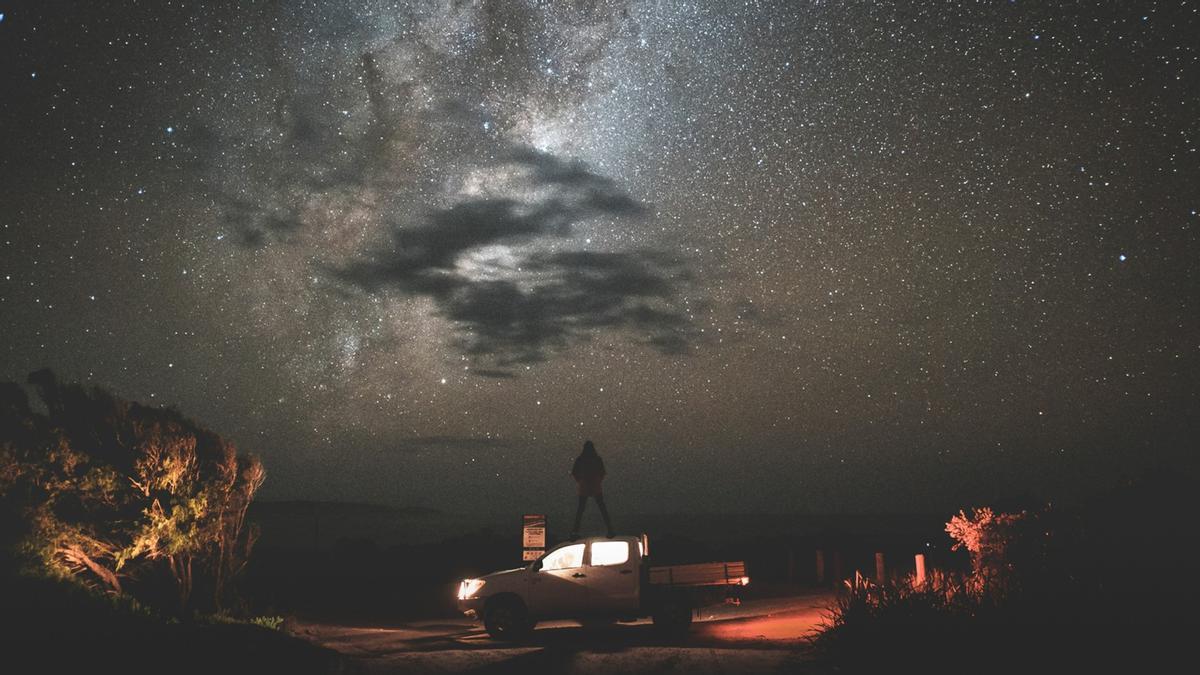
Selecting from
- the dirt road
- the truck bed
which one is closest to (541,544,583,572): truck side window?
the dirt road

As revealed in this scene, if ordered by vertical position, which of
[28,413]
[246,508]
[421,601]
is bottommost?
[421,601]

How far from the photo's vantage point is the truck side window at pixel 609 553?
13289 millimetres

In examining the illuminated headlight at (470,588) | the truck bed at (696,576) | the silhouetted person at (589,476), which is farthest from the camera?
the silhouetted person at (589,476)

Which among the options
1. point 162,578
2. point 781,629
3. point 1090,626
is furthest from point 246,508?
point 1090,626

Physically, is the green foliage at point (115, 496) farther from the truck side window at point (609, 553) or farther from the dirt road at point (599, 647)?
the truck side window at point (609, 553)

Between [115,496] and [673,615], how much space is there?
1119cm

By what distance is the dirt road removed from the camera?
34.1ft

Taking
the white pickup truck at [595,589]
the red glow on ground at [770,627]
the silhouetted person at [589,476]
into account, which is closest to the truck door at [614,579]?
the white pickup truck at [595,589]

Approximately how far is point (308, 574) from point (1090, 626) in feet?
87.6

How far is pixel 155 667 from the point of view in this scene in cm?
890

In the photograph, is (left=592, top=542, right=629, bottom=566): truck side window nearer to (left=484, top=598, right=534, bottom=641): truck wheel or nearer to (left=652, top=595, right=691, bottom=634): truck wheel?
(left=652, top=595, right=691, bottom=634): truck wheel

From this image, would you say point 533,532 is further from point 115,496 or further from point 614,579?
point 115,496

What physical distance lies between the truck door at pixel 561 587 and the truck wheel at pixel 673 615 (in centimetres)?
129

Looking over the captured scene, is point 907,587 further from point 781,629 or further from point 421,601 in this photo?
point 421,601
